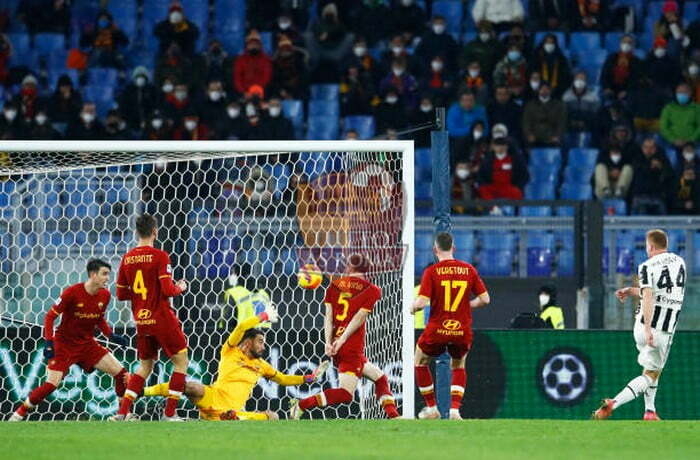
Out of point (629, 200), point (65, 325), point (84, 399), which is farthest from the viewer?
point (629, 200)

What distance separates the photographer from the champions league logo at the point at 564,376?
621 inches

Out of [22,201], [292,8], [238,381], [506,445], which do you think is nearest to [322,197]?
[238,381]

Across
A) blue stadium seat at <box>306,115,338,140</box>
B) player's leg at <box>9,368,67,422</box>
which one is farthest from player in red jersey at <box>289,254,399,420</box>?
blue stadium seat at <box>306,115,338,140</box>

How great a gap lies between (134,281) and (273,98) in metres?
9.37

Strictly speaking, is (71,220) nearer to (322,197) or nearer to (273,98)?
(322,197)

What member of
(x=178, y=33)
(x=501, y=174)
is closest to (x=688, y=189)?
(x=501, y=174)

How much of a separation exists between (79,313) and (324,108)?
8.85m

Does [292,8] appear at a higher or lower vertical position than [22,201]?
higher

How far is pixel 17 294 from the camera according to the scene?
49.8 ft

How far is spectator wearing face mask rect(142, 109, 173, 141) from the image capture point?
20688 mm

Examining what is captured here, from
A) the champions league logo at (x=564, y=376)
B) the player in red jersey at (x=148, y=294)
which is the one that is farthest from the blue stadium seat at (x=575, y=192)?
the player in red jersey at (x=148, y=294)

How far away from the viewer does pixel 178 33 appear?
73.7ft

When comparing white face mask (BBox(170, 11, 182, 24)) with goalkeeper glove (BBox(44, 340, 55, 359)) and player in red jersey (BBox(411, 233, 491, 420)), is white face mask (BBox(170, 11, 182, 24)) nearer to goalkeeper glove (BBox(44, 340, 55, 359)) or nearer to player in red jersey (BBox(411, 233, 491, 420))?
goalkeeper glove (BBox(44, 340, 55, 359))

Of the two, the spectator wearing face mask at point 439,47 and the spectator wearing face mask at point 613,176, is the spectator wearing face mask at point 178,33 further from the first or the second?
the spectator wearing face mask at point 613,176
